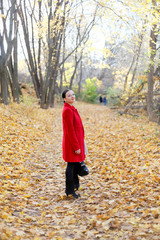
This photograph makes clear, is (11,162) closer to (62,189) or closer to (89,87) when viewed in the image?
(62,189)

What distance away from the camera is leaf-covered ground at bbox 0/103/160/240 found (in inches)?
115

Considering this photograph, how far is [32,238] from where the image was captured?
2.71m

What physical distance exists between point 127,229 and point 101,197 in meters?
1.31

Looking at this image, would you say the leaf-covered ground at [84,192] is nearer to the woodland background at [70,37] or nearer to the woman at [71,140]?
the woman at [71,140]

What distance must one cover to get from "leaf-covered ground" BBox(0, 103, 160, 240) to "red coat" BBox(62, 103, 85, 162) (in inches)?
32.5

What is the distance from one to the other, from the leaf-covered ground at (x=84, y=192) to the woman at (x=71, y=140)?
1.48 feet

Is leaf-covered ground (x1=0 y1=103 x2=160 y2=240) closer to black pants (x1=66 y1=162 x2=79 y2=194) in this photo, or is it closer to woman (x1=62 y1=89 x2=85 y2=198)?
black pants (x1=66 y1=162 x2=79 y2=194)

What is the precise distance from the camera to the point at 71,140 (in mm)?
3859

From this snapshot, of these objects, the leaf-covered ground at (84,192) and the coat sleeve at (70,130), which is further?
the coat sleeve at (70,130)

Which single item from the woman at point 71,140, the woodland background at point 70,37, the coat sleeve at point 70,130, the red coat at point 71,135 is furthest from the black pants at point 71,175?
the woodland background at point 70,37

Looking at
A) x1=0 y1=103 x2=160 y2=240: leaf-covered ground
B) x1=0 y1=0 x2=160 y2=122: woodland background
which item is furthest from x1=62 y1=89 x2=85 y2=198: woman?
x1=0 y1=0 x2=160 y2=122: woodland background

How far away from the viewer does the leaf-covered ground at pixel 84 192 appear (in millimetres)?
2928

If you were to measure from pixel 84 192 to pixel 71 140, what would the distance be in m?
1.26

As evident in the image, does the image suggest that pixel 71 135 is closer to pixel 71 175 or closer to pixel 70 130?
pixel 70 130
